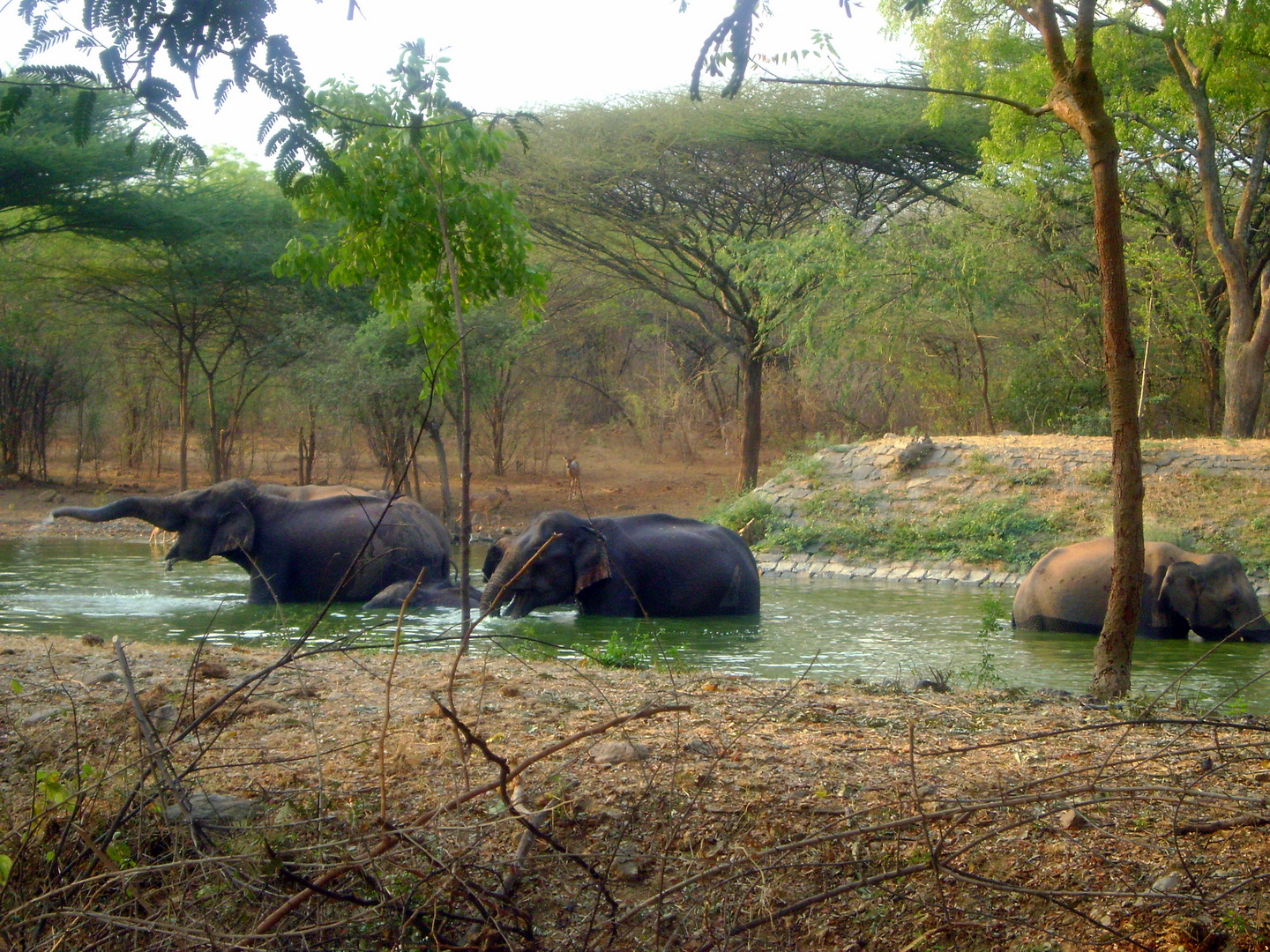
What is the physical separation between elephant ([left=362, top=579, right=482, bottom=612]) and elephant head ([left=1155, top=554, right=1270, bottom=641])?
20.7ft

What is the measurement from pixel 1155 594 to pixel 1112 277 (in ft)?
18.7

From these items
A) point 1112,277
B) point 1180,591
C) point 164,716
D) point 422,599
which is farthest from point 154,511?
point 1112,277

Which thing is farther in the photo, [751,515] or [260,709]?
[751,515]

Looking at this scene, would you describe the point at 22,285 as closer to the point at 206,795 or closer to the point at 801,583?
the point at 801,583

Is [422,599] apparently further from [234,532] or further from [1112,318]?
[1112,318]

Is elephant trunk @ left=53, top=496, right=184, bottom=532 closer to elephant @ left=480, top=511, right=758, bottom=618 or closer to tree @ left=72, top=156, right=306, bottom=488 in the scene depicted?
elephant @ left=480, top=511, right=758, bottom=618

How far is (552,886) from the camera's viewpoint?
11.6ft

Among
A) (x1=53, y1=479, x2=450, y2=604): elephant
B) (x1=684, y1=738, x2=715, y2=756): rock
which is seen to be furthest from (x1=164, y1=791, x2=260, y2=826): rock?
(x1=53, y1=479, x2=450, y2=604): elephant

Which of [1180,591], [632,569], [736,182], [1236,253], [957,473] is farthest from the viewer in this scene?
[736,182]

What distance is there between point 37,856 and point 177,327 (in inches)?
934

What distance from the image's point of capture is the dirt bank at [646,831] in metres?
3.12

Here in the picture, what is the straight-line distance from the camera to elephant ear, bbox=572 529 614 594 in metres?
11.5

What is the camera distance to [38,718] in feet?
16.2

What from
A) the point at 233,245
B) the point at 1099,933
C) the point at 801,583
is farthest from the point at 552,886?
the point at 233,245
